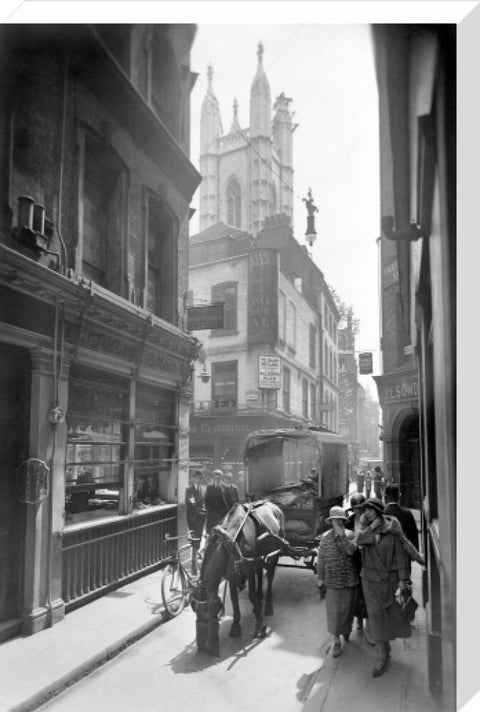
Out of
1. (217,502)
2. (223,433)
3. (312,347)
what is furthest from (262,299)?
(223,433)

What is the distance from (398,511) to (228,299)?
422 cm

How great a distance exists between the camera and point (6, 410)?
17.8 feet

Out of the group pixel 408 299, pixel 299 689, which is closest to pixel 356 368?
pixel 408 299

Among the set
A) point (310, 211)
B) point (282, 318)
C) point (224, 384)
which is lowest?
point (224, 384)

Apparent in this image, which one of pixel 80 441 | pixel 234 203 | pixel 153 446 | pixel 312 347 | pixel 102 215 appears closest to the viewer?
pixel 234 203

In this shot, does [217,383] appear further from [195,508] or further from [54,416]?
[54,416]

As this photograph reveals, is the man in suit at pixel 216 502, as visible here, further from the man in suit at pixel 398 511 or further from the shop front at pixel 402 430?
the man in suit at pixel 398 511

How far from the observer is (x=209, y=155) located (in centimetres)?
Result: 543

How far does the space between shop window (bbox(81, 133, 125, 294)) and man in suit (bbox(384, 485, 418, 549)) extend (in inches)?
183

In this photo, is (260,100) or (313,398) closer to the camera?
(260,100)

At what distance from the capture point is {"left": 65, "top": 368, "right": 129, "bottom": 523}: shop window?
632 cm

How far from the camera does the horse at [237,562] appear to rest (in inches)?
191

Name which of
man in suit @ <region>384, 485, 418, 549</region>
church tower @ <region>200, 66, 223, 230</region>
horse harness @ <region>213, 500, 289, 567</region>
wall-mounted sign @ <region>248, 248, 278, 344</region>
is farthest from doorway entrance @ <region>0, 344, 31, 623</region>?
man in suit @ <region>384, 485, 418, 549</region>

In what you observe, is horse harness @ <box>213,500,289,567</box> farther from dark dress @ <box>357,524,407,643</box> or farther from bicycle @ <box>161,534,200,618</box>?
dark dress @ <box>357,524,407,643</box>
